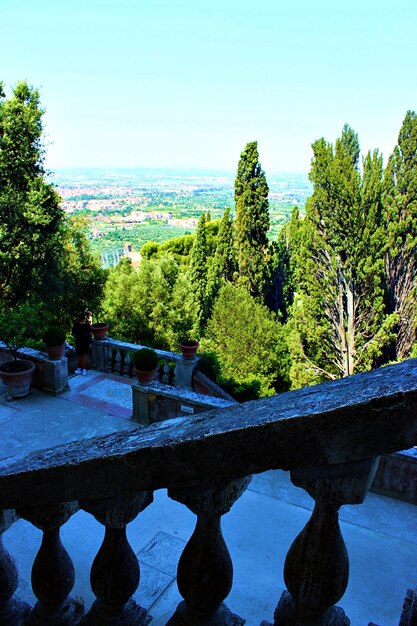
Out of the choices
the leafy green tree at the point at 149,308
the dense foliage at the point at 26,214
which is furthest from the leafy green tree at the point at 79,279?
the dense foliage at the point at 26,214

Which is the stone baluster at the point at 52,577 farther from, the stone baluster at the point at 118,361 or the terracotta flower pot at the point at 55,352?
the stone baluster at the point at 118,361

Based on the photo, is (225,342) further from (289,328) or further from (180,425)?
(180,425)

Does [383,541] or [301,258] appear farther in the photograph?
[301,258]

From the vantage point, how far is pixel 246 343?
18219 millimetres

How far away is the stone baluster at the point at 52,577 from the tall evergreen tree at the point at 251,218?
2325 centimetres

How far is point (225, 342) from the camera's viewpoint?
18.7 m

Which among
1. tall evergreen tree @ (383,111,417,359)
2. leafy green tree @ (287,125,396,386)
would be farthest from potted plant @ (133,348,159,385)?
tall evergreen tree @ (383,111,417,359)

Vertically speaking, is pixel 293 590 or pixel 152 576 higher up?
pixel 293 590

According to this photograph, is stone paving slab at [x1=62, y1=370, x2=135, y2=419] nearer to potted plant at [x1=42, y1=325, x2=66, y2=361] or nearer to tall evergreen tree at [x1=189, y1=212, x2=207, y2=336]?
potted plant at [x1=42, y1=325, x2=66, y2=361]

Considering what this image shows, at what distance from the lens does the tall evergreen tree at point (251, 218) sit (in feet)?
80.8

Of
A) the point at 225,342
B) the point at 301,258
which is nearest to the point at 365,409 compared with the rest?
the point at 225,342

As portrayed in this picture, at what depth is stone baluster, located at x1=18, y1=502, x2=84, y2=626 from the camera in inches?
65.2

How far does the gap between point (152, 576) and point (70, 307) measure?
54.9 ft

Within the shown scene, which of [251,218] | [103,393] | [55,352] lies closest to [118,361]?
[103,393]
